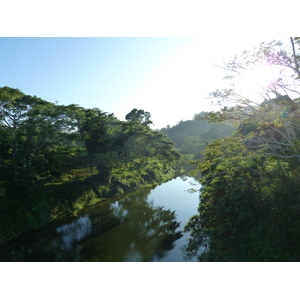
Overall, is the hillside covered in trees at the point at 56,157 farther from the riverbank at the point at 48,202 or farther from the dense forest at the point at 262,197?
the dense forest at the point at 262,197

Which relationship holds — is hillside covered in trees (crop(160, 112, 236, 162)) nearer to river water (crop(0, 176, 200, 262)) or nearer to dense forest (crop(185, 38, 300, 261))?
river water (crop(0, 176, 200, 262))

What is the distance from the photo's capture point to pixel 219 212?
12.6 meters

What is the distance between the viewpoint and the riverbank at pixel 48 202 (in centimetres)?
1457

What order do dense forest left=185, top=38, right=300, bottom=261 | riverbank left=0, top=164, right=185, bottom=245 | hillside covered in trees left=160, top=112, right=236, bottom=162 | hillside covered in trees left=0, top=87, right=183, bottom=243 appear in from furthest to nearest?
hillside covered in trees left=160, top=112, right=236, bottom=162 < hillside covered in trees left=0, top=87, right=183, bottom=243 < riverbank left=0, top=164, right=185, bottom=245 < dense forest left=185, top=38, right=300, bottom=261

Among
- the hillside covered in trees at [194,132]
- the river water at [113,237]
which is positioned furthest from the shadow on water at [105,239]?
the hillside covered in trees at [194,132]

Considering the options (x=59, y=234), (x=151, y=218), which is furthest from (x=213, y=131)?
(x=59, y=234)

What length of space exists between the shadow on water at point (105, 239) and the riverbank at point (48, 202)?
844 mm

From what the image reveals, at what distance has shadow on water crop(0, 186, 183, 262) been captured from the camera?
A: 1187cm

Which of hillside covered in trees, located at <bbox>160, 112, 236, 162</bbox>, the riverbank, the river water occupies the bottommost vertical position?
the river water

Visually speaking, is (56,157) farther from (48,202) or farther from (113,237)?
(113,237)

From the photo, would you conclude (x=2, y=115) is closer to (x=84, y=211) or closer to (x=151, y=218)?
(x=84, y=211)

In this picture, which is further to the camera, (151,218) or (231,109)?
(151,218)

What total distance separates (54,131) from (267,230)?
760 inches

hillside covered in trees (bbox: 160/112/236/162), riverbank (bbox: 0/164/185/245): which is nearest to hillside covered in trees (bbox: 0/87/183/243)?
riverbank (bbox: 0/164/185/245)
